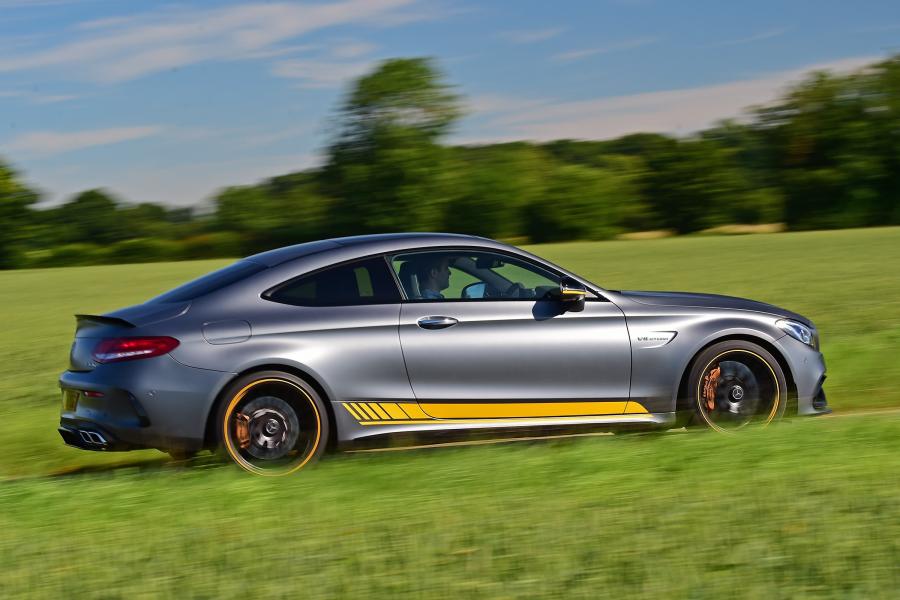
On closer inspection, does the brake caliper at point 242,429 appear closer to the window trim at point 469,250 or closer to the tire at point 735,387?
the window trim at point 469,250

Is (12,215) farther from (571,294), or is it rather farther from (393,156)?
(571,294)

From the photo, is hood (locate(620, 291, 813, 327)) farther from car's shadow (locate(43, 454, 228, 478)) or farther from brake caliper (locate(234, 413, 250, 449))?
car's shadow (locate(43, 454, 228, 478))

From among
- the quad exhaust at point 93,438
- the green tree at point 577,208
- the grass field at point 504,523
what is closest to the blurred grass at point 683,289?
the quad exhaust at point 93,438

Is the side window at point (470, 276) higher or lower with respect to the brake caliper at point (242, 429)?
higher

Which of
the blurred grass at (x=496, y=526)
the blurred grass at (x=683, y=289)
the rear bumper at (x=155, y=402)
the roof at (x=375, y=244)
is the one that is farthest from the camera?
→ the blurred grass at (x=683, y=289)

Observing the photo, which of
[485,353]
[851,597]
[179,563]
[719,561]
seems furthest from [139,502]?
[851,597]

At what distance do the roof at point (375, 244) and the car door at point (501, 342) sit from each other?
3.2 inches

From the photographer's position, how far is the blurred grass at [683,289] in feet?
33.5

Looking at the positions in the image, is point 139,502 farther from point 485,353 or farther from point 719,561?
point 719,561

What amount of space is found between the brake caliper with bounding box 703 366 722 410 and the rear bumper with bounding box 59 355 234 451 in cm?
300

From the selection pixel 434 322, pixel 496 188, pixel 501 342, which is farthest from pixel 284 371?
pixel 496 188

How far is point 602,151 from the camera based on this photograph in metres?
134

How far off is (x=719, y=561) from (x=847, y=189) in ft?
328

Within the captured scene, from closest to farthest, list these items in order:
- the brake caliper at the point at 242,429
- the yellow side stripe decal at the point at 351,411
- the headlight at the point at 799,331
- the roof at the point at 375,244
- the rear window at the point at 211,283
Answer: the brake caliper at the point at 242,429 → the yellow side stripe decal at the point at 351,411 → the rear window at the point at 211,283 → the roof at the point at 375,244 → the headlight at the point at 799,331
